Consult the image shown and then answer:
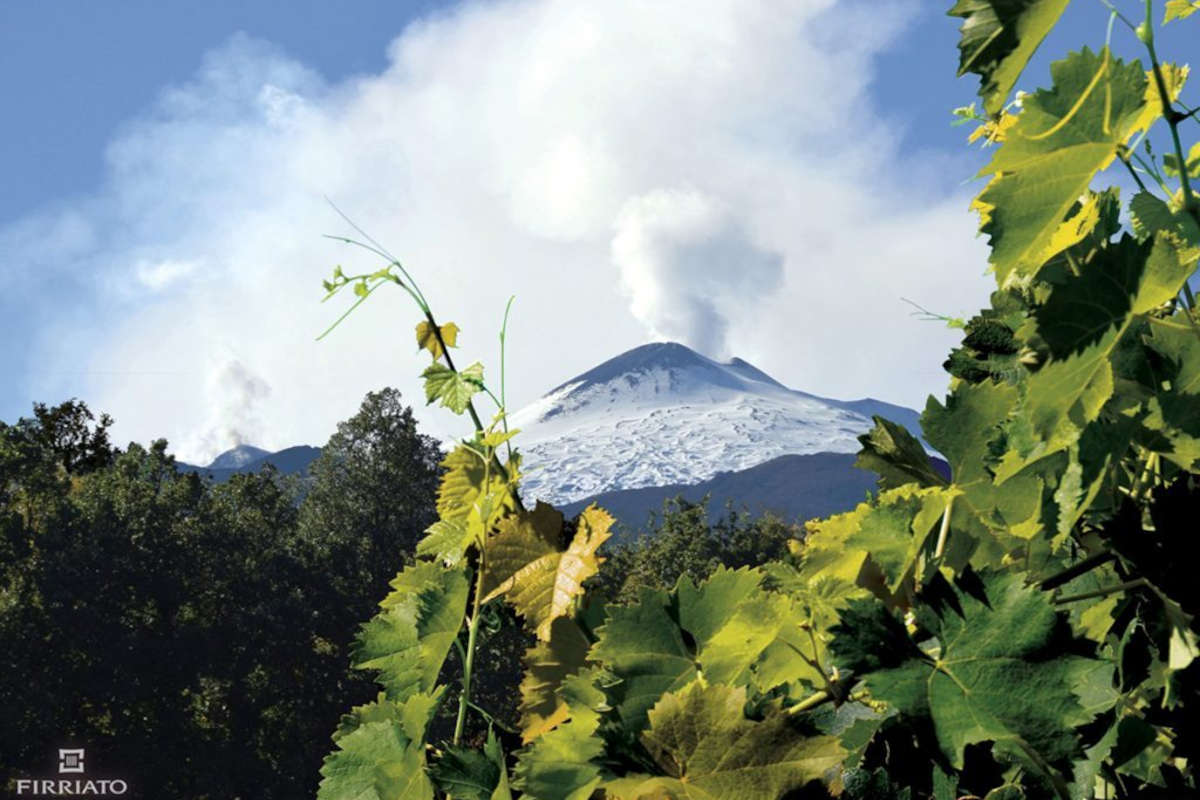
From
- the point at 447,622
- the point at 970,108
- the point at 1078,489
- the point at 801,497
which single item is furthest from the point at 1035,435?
the point at 801,497

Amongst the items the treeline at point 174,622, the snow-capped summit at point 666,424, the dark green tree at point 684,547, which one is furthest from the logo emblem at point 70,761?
the snow-capped summit at point 666,424

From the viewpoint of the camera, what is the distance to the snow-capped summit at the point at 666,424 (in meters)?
141

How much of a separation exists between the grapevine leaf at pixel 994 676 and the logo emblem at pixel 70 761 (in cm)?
2388

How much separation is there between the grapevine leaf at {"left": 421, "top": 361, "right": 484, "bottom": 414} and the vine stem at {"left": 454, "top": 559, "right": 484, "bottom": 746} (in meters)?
0.11

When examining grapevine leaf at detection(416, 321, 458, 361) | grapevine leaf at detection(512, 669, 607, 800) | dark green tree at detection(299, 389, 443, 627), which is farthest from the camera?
dark green tree at detection(299, 389, 443, 627)

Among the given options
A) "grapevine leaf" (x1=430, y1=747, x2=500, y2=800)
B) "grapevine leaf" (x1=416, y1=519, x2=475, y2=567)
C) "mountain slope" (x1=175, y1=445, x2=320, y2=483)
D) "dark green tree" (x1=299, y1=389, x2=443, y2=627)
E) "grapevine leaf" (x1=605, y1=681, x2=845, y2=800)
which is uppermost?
"mountain slope" (x1=175, y1=445, x2=320, y2=483)

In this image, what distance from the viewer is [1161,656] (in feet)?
1.65

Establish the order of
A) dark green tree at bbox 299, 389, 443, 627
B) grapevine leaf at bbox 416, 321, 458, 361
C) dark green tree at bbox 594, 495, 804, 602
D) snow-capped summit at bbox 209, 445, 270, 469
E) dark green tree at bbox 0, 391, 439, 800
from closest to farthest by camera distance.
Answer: grapevine leaf at bbox 416, 321, 458, 361, dark green tree at bbox 0, 391, 439, 800, dark green tree at bbox 594, 495, 804, 602, dark green tree at bbox 299, 389, 443, 627, snow-capped summit at bbox 209, 445, 270, 469

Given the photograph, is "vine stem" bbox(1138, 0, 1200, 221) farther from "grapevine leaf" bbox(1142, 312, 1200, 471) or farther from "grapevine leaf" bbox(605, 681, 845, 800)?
"grapevine leaf" bbox(605, 681, 845, 800)

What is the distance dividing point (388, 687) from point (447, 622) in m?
0.07

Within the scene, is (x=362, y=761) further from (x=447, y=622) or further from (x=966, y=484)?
(x=966, y=484)

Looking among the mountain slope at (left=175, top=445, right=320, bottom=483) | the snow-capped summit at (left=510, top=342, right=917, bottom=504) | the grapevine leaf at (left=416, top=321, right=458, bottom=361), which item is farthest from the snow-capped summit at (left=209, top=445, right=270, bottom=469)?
the grapevine leaf at (left=416, top=321, right=458, bottom=361)

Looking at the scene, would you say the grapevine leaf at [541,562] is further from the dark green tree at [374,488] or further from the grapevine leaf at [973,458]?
the dark green tree at [374,488]

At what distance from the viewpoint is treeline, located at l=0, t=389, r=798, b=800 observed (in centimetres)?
2106
